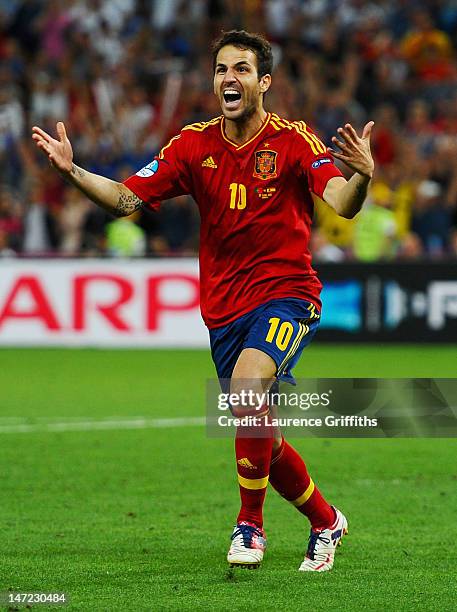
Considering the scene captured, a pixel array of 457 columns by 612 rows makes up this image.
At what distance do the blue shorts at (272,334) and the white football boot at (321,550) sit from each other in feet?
2.39

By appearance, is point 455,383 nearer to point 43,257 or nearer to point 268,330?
point 268,330

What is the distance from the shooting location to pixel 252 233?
6582mm

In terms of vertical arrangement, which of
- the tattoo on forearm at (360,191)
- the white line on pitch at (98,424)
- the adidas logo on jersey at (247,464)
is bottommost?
the adidas logo on jersey at (247,464)

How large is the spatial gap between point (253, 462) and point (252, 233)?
1063mm

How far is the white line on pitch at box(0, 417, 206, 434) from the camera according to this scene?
451 inches

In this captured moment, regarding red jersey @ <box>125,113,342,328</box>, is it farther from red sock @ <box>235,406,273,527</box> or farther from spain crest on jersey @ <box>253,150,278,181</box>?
red sock @ <box>235,406,273,527</box>

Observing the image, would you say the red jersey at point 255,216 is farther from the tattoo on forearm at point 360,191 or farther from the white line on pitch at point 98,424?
the white line on pitch at point 98,424

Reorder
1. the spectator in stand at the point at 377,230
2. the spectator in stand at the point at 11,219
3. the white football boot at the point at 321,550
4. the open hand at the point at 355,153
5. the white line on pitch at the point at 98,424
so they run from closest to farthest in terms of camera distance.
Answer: the open hand at the point at 355,153 < the white football boot at the point at 321,550 < the white line on pitch at the point at 98,424 < the spectator in stand at the point at 377,230 < the spectator in stand at the point at 11,219

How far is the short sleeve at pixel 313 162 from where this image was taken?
6371 mm

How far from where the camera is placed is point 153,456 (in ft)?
33.4

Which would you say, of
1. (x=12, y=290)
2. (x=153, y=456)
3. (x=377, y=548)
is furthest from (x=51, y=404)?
(x=377, y=548)

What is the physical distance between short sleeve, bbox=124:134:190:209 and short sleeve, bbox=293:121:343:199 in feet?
1.87

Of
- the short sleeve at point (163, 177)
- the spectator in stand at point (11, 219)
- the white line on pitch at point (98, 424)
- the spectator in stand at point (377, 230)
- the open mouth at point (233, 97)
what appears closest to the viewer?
the open mouth at point (233, 97)

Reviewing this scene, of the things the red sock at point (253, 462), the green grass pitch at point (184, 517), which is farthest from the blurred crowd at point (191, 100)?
the red sock at point (253, 462)
